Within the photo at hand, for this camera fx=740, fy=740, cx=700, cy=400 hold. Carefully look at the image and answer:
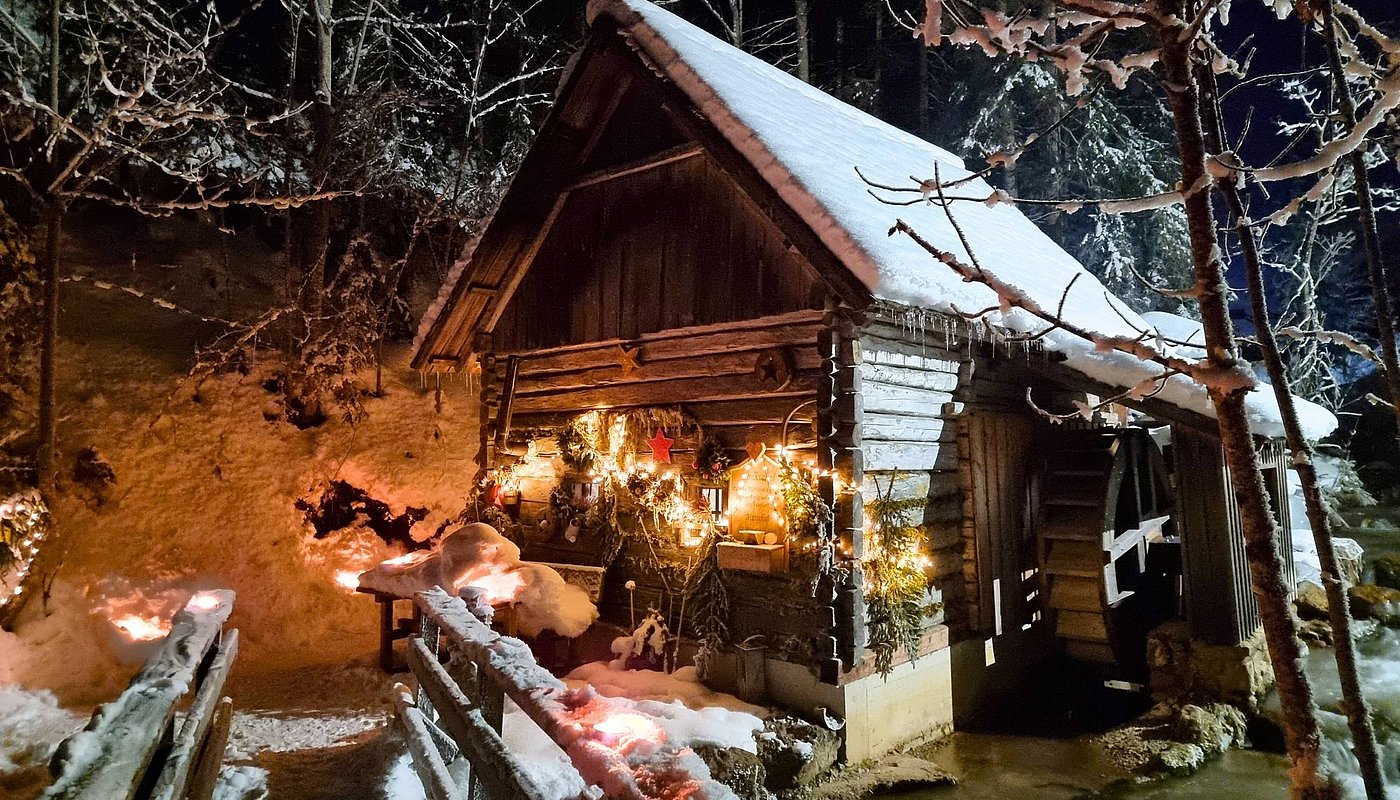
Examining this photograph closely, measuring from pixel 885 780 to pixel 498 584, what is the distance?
4.50m

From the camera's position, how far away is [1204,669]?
26.9ft

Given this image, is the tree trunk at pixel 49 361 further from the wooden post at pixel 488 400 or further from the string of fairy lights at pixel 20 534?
the wooden post at pixel 488 400

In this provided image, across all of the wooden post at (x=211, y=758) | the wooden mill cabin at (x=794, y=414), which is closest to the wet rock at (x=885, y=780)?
the wooden mill cabin at (x=794, y=414)

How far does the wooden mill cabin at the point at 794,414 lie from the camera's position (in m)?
6.96

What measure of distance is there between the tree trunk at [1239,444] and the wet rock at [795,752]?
4669 mm

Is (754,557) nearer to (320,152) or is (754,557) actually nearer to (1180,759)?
(1180,759)

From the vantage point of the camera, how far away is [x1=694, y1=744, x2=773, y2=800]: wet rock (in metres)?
6.00

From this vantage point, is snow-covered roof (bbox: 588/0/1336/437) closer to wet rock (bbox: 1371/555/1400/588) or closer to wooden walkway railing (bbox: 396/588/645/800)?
wooden walkway railing (bbox: 396/588/645/800)

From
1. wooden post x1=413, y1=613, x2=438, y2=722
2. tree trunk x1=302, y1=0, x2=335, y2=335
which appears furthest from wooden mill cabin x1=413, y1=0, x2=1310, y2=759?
tree trunk x1=302, y1=0, x2=335, y2=335

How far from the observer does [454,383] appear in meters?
16.1

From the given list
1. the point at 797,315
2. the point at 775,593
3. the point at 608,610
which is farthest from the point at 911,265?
the point at 608,610

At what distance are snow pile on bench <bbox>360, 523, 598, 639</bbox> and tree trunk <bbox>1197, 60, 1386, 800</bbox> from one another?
7.24 metres

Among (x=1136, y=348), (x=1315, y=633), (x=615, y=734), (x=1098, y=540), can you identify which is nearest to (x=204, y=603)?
(x=615, y=734)

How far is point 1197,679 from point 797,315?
6.13 m
